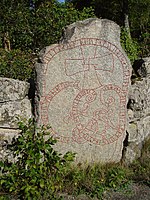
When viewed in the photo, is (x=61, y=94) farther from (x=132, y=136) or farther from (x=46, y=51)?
(x=132, y=136)

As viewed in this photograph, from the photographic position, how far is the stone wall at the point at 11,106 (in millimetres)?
3875

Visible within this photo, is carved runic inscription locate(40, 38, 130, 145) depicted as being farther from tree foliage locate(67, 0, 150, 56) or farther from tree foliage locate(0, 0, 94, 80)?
tree foliage locate(67, 0, 150, 56)

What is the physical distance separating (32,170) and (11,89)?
3.13 ft

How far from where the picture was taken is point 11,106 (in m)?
3.93

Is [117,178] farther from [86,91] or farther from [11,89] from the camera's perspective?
[11,89]

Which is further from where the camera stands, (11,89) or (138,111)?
(138,111)

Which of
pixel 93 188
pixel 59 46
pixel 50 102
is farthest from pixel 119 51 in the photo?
pixel 93 188

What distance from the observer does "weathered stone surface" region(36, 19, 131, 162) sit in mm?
4078

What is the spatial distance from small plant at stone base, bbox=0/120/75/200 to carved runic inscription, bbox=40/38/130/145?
506 millimetres

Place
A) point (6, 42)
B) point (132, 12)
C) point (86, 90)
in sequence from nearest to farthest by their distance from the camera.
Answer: point (86, 90), point (6, 42), point (132, 12)

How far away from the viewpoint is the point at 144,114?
188 inches

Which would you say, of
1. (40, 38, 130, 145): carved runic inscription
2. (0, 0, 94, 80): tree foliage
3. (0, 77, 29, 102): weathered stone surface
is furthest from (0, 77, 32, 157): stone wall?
(0, 0, 94, 80): tree foliage

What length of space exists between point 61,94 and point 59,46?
22.1 inches

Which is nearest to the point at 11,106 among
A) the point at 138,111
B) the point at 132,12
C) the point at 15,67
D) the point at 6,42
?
the point at 138,111
